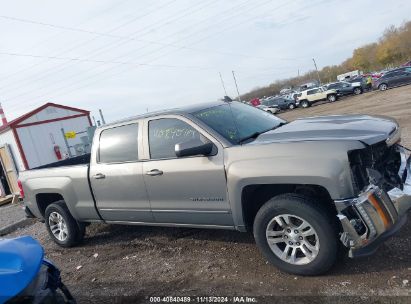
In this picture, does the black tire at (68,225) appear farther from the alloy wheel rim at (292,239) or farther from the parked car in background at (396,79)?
the parked car in background at (396,79)

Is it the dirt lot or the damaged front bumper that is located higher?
the damaged front bumper

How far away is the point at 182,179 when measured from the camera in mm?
4668

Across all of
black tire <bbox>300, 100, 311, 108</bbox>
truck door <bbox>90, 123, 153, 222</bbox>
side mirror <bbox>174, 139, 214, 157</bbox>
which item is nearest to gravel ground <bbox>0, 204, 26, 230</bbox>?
→ truck door <bbox>90, 123, 153, 222</bbox>

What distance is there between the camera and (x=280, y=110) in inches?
1558

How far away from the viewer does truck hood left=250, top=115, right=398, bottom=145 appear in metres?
3.83

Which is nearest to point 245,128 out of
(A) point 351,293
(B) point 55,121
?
(A) point 351,293

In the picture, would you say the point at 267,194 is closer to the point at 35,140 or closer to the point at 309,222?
the point at 309,222

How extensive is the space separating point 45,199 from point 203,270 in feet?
11.3

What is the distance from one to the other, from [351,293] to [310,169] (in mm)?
1126

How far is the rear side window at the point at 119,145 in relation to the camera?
5.28m

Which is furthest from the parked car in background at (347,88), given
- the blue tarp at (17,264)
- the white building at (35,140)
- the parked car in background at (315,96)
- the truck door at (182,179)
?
the blue tarp at (17,264)

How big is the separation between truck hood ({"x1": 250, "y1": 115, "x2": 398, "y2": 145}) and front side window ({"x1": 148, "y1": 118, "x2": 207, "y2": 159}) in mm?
855

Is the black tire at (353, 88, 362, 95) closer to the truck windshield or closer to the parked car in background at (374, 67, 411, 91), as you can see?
the parked car in background at (374, 67, 411, 91)

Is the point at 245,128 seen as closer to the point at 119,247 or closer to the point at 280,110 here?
the point at 119,247
